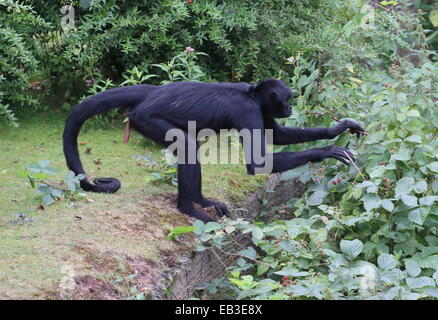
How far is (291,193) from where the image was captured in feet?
23.8

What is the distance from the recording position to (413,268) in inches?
177

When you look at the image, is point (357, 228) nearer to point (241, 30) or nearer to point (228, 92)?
point (228, 92)

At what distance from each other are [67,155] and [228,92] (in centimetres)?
133

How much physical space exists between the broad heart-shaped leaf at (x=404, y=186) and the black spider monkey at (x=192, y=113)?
1.59ft

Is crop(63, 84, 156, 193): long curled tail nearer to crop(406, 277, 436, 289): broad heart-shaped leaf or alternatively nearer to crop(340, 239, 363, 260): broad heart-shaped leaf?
crop(340, 239, 363, 260): broad heart-shaped leaf

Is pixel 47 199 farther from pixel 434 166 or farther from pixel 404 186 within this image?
pixel 434 166

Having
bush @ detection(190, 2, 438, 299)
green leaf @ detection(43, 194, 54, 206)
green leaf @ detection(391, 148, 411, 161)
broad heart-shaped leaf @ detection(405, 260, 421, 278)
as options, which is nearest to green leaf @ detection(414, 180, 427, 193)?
bush @ detection(190, 2, 438, 299)

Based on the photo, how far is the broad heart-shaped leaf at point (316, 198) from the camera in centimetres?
544

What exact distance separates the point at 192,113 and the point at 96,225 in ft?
3.70

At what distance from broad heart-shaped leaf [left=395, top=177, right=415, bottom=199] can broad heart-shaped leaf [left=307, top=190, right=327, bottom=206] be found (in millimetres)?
708

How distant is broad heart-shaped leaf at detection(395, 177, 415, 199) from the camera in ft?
15.8

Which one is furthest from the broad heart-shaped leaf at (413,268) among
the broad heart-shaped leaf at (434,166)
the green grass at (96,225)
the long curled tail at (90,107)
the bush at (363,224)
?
the long curled tail at (90,107)

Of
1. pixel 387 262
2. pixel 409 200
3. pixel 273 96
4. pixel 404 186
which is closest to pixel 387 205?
pixel 409 200
